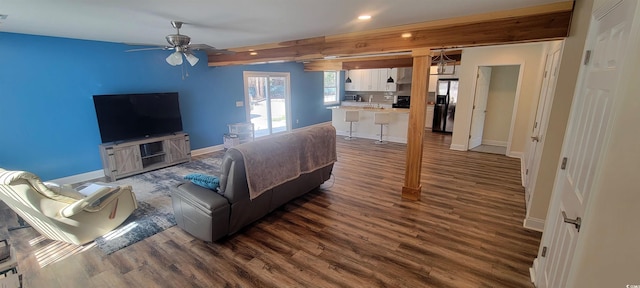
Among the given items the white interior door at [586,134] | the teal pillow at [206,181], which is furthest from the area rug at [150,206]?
the white interior door at [586,134]

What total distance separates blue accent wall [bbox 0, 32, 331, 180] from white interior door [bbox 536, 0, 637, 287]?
5.98 metres

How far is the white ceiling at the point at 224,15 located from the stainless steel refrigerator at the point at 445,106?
563cm

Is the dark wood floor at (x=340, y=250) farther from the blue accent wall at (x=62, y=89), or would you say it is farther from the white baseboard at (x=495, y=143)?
the white baseboard at (x=495, y=143)

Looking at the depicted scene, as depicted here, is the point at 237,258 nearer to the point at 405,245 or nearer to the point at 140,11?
the point at 405,245

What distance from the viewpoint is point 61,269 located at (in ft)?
7.59

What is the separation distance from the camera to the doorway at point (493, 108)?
6.02 meters

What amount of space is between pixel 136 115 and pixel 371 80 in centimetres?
756

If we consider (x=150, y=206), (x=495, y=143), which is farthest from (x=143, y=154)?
(x=495, y=143)

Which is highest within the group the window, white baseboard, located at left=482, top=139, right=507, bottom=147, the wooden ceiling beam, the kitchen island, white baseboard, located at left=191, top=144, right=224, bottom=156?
the wooden ceiling beam

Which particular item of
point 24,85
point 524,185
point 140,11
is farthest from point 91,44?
point 524,185

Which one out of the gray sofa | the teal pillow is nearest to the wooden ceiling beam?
the gray sofa

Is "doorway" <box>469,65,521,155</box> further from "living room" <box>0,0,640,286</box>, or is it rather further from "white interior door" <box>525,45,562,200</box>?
"living room" <box>0,0,640,286</box>

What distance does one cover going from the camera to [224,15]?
8.73 feet

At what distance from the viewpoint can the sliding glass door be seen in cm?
714
